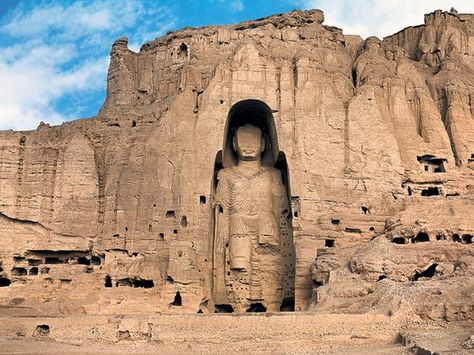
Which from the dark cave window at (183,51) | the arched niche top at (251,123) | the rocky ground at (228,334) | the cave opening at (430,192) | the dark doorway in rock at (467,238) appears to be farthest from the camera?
the dark cave window at (183,51)

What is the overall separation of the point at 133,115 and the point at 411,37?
50.9ft

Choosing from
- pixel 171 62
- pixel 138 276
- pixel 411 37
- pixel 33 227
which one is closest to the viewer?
pixel 138 276

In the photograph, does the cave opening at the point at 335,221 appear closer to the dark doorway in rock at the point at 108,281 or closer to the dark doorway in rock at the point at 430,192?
the dark doorway in rock at the point at 430,192

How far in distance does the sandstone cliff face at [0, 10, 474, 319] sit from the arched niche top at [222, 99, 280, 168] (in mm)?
743

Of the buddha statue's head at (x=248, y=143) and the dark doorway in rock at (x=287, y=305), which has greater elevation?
the buddha statue's head at (x=248, y=143)

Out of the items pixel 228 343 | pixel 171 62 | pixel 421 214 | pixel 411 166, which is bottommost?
pixel 228 343

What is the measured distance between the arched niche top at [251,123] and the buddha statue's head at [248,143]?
318mm

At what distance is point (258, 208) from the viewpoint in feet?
103

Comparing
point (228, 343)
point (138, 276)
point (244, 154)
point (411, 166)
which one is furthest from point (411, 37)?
point (228, 343)

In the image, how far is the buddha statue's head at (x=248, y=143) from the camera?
3269 centimetres

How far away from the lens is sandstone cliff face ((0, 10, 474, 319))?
28.6 metres

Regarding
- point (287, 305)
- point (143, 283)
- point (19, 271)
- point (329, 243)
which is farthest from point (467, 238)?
point (19, 271)

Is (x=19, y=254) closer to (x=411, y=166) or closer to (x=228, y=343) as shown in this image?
(x=228, y=343)

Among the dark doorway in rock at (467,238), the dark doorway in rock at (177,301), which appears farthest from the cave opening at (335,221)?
the dark doorway in rock at (177,301)
